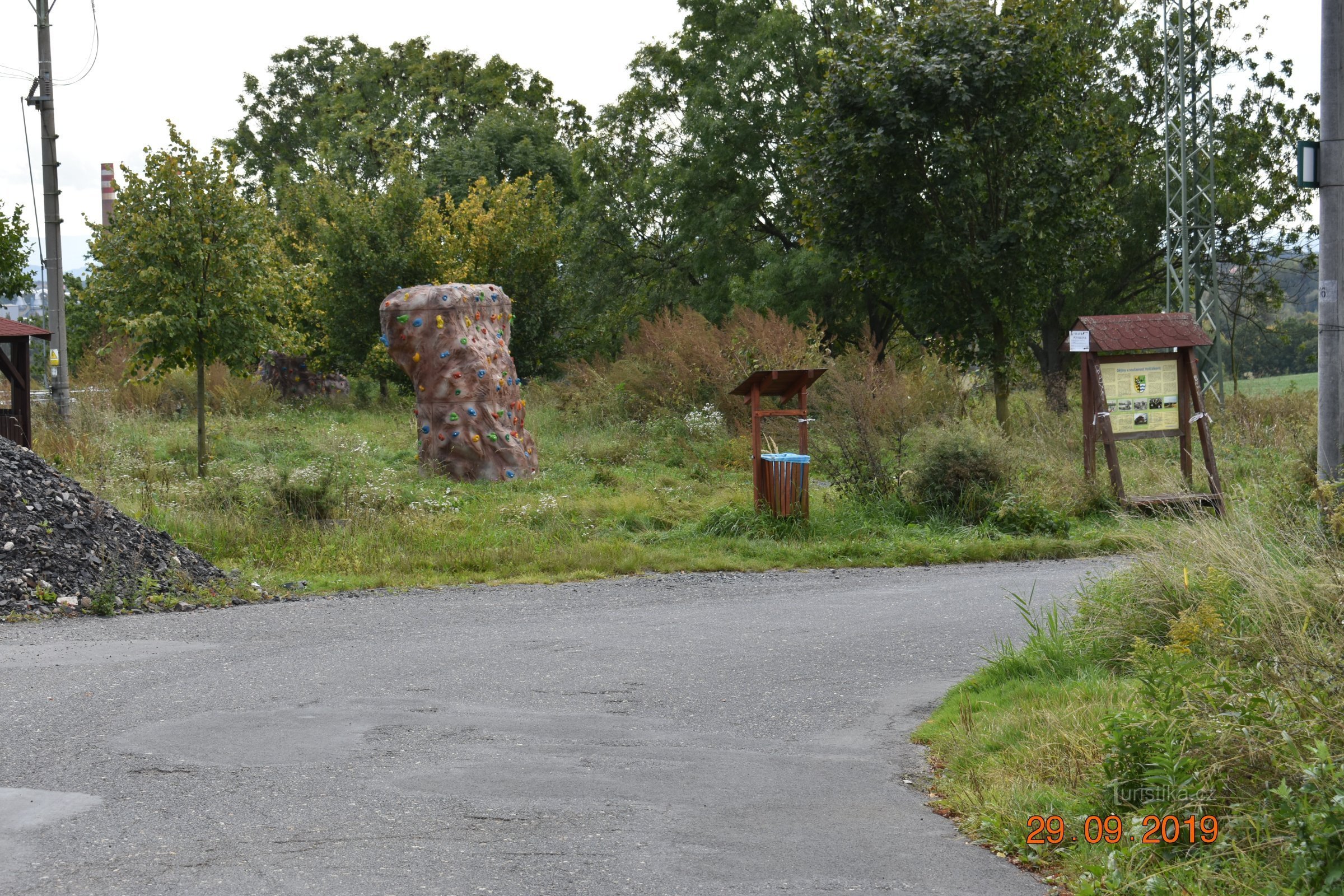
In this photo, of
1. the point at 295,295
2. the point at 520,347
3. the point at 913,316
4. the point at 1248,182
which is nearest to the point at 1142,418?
the point at 913,316

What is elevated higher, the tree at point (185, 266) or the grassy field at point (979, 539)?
the tree at point (185, 266)

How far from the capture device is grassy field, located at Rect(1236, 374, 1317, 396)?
25172 millimetres

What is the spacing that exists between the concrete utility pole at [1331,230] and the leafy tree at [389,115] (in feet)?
100

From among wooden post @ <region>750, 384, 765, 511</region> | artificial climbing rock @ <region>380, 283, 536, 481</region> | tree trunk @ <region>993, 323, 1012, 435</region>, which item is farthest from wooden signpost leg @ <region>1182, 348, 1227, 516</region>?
artificial climbing rock @ <region>380, 283, 536, 481</region>

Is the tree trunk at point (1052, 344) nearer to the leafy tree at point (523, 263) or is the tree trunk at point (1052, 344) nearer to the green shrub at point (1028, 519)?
the leafy tree at point (523, 263)

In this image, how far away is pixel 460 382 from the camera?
17.8 m

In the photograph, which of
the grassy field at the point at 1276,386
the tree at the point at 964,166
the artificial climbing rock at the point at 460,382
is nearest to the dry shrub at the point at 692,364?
the tree at the point at 964,166

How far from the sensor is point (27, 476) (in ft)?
36.4

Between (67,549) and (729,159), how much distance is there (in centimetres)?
2310

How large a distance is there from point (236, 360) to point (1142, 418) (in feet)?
40.4

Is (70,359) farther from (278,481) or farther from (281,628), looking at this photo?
(281,628)

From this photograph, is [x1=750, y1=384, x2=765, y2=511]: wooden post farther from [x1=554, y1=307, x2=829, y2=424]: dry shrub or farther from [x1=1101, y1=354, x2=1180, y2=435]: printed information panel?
[x1=554, y1=307, x2=829, y2=424]: dry shrub

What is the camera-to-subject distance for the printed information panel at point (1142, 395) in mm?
14008
